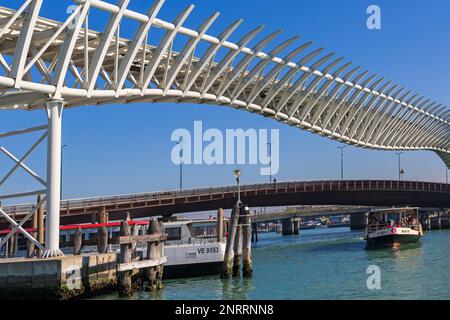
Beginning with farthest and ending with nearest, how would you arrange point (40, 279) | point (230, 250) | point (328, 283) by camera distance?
point (230, 250), point (328, 283), point (40, 279)

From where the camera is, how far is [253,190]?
276 ft

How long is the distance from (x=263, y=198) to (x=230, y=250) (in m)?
50.6

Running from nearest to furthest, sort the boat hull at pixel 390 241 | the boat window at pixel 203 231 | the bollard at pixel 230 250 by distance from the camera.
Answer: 1. the bollard at pixel 230 250
2. the boat window at pixel 203 231
3. the boat hull at pixel 390 241

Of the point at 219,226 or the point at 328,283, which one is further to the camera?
the point at 219,226

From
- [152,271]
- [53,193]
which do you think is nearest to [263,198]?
[152,271]

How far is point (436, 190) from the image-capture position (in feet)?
377

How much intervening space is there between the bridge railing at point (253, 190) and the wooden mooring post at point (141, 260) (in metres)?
28.2

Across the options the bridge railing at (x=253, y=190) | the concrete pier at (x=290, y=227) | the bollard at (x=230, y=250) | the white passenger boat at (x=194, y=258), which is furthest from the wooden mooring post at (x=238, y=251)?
the concrete pier at (x=290, y=227)

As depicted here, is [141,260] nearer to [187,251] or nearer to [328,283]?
[187,251]

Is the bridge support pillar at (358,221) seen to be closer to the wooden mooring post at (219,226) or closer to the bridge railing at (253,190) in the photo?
the bridge railing at (253,190)

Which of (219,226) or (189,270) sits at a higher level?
(219,226)

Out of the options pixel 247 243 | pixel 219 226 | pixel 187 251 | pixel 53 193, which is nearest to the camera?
pixel 53 193

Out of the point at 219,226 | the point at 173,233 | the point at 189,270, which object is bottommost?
the point at 189,270

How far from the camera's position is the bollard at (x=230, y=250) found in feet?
117
